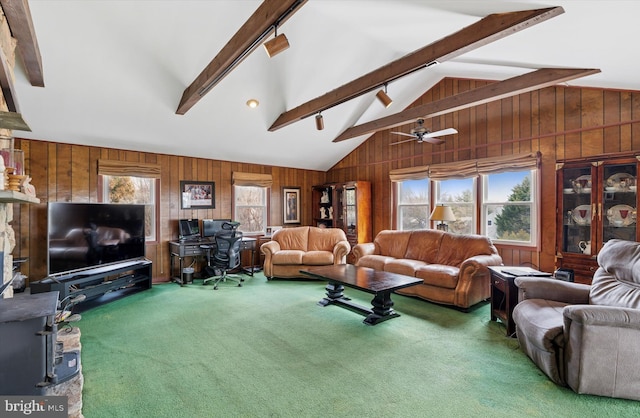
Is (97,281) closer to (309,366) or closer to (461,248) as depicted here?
(309,366)

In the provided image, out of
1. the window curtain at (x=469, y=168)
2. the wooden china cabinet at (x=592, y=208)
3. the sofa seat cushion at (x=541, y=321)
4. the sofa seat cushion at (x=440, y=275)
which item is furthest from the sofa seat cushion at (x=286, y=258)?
the wooden china cabinet at (x=592, y=208)

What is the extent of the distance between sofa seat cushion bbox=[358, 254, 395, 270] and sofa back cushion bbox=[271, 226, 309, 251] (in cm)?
139

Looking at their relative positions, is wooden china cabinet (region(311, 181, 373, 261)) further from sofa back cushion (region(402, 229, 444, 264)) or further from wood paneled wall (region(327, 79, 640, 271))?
sofa back cushion (region(402, 229, 444, 264))

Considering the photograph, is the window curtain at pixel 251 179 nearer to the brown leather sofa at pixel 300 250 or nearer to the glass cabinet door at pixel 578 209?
the brown leather sofa at pixel 300 250

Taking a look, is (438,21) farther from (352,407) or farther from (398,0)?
(352,407)

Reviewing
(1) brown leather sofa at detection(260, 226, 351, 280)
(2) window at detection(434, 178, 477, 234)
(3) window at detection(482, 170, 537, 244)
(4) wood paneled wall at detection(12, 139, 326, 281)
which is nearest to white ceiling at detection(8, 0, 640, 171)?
(4) wood paneled wall at detection(12, 139, 326, 281)

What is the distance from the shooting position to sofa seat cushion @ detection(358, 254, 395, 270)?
15.8 feet

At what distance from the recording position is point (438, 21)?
2.92m

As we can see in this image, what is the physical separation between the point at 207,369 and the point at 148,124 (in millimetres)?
3755

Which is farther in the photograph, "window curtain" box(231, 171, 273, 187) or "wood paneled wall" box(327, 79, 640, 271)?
"window curtain" box(231, 171, 273, 187)

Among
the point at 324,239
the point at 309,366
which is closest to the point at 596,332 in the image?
the point at 309,366

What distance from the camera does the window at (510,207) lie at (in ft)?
14.7

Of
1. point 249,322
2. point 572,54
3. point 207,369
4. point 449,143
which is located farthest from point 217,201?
point 572,54

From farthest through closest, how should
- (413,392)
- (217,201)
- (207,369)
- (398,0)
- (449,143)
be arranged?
(217,201) < (449,143) < (398,0) < (207,369) < (413,392)
